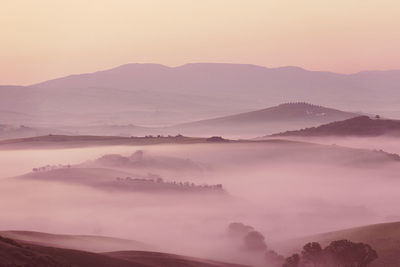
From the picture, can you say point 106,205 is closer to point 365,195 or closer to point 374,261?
point 365,195

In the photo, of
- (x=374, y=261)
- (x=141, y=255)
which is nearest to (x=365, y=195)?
(x=374, y=261)

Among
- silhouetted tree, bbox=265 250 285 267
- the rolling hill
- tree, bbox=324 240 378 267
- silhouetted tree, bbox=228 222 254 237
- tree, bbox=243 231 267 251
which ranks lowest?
the rolling hill

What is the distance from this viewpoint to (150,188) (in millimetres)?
178625

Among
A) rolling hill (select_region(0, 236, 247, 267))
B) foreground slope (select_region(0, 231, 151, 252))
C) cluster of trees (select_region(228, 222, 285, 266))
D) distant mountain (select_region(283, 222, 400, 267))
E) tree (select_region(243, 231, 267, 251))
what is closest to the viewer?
rolling hill (select_region(0, 236, 247, 267))

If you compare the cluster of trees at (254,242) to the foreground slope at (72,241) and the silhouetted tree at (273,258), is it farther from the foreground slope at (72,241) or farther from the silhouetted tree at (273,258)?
the foreground slope at (72,241)

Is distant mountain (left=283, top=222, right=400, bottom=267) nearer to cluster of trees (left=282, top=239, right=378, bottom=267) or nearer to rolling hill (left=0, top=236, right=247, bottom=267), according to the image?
cluster of trees (left=282, top=239, right=378, bottom=267)

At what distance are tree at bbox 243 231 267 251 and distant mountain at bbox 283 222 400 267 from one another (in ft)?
11.5

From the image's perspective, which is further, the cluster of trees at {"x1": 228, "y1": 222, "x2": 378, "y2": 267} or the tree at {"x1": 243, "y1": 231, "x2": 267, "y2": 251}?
the tree at {"x1": 243, "y1": 231, "x2": 267, "y2": 251}

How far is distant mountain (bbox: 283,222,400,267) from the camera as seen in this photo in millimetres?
78062

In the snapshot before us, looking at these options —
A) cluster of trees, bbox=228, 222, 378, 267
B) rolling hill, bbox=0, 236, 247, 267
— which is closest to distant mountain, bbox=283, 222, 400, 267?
cluster of trees, bbox=228, 222, 378, 267

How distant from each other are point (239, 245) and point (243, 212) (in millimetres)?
49143

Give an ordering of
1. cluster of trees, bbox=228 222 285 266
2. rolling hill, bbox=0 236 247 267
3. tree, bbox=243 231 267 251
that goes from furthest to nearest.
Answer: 1. tree, bbox=243 231 267 251
2. cluster of trees, bbox=228 222 285 266
3. rolling hill, bbox=0 236 247 267

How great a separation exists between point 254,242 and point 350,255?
28971 mm

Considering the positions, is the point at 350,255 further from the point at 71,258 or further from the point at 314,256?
the point at 71,258
